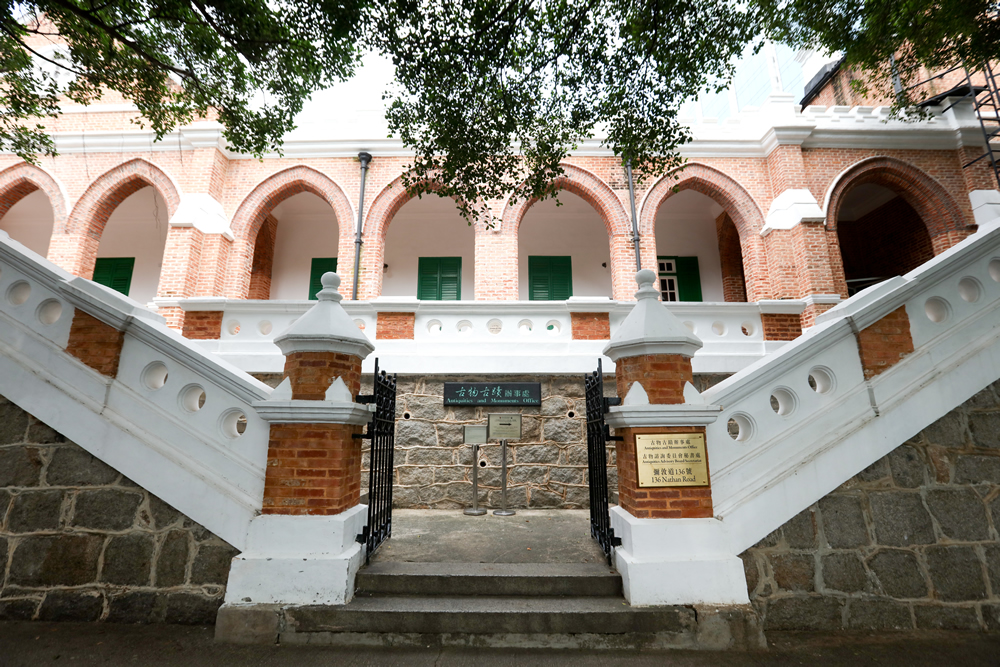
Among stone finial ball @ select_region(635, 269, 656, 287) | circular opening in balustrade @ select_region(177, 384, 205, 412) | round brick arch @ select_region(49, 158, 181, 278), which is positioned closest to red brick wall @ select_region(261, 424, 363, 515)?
circular opening in balustrade @ select_region(177, 384, 205, 412)

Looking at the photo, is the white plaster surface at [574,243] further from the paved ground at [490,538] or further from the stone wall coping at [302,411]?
the stone wall coping at [302,411]

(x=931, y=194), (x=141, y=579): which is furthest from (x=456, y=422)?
(x=931, y=194)

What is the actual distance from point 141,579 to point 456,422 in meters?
3.62

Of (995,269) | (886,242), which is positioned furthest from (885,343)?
(886,242)

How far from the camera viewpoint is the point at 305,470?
3.30 metres

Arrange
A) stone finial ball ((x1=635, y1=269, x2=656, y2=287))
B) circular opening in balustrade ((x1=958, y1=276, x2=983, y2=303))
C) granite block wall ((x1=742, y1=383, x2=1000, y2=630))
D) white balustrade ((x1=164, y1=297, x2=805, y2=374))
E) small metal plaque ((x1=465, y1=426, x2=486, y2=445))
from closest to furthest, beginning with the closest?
granite block wall ((x1=742, y1=383, x2=1000, y2=630)), circular opening in balustrade ((x1=958, y1=276, x2=983, y2=303)), stone finial ball ((x1=635, y1=269, x2=656, y2=287)), small metal plaque ((x1=465, y1=426, x2=486, y2=445)), white balustrade ((x1=164, y1=297, x2=805, y2=374))

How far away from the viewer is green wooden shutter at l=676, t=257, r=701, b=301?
12648 mm

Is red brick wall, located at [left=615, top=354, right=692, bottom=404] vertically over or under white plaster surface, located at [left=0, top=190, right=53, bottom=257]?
under

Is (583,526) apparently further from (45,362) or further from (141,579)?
(45,362)

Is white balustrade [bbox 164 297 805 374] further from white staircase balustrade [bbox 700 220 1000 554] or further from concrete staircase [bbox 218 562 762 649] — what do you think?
concrete staircase [bbox 218 562 762 649]

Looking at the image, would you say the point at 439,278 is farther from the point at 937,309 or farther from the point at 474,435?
the point at 937,309

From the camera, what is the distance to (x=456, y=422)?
6227mm

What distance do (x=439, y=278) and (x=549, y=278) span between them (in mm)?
3097

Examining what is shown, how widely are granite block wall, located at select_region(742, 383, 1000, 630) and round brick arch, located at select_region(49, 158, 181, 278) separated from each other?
12103 mm
